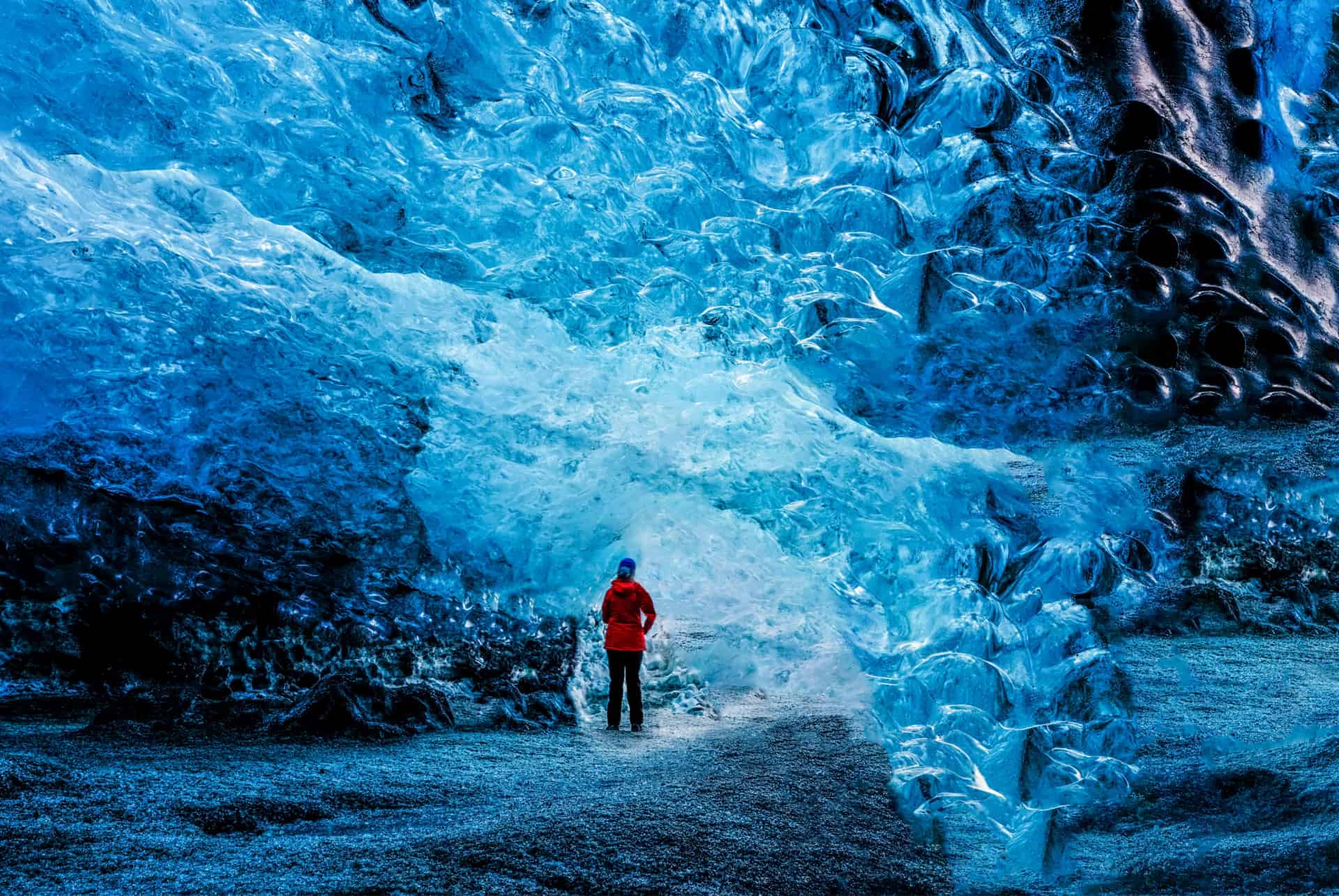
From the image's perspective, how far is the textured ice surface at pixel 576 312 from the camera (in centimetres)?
651

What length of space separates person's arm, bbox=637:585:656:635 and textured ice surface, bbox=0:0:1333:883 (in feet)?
3.63

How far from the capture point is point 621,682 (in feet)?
18.6

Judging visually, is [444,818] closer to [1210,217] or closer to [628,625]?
[628,625]

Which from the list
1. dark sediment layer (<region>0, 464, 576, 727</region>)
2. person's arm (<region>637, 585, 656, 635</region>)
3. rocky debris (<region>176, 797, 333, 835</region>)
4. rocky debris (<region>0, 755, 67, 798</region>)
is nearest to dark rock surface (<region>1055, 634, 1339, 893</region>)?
person's arm (<region>637, 585, 656, 635</region>)

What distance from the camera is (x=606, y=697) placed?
6641 millimetres

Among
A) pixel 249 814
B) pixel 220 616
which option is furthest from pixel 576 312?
pixel 249 814

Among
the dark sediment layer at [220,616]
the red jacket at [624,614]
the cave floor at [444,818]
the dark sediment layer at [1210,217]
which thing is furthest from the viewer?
the dark sediment layer at [1210,217]

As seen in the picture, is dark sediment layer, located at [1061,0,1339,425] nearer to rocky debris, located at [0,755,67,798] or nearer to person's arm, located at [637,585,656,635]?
person's arm, located at [637,585,656,635]

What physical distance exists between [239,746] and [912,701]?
336 centimetres

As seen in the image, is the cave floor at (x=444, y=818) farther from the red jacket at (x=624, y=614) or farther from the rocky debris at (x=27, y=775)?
the red jacket at (x=624, y=614)

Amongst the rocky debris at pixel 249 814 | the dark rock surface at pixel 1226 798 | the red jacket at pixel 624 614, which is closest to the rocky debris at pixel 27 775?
the rocky debris at pixel 249 814

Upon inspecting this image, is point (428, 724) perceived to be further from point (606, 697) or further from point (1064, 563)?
point (1064, 563)

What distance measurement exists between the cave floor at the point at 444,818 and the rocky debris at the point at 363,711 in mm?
190

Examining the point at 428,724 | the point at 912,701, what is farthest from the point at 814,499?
the point at 428,724
